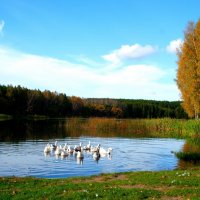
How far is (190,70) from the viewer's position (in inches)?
2498

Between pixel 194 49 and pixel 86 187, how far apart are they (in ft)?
166

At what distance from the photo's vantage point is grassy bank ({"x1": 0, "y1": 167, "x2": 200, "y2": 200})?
685 inches

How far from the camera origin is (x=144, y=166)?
107 feet

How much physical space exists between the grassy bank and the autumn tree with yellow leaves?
40414mm

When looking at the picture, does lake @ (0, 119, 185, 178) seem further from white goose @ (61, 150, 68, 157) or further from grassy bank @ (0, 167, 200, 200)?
grassy bank @ (0, 167, 200, 200)

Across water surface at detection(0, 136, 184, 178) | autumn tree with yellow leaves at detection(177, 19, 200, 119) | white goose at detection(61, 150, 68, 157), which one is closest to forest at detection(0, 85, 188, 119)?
autumn tree with yellow leaves at detection(177, 19, 200, 119)

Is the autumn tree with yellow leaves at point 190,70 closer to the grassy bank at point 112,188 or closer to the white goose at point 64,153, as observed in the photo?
the white goose at point 64,153

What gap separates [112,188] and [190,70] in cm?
4746

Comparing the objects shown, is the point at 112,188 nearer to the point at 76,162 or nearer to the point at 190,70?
the point at 76,162

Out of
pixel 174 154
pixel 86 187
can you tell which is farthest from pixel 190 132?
pixel 86 187

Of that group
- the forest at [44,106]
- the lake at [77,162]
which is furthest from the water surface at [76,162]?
the forest at [44,106]

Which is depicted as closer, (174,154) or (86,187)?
(86,187)

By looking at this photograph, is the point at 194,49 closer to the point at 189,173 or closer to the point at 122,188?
the point at 189,173

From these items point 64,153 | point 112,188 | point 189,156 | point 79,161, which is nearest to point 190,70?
point 189,156
